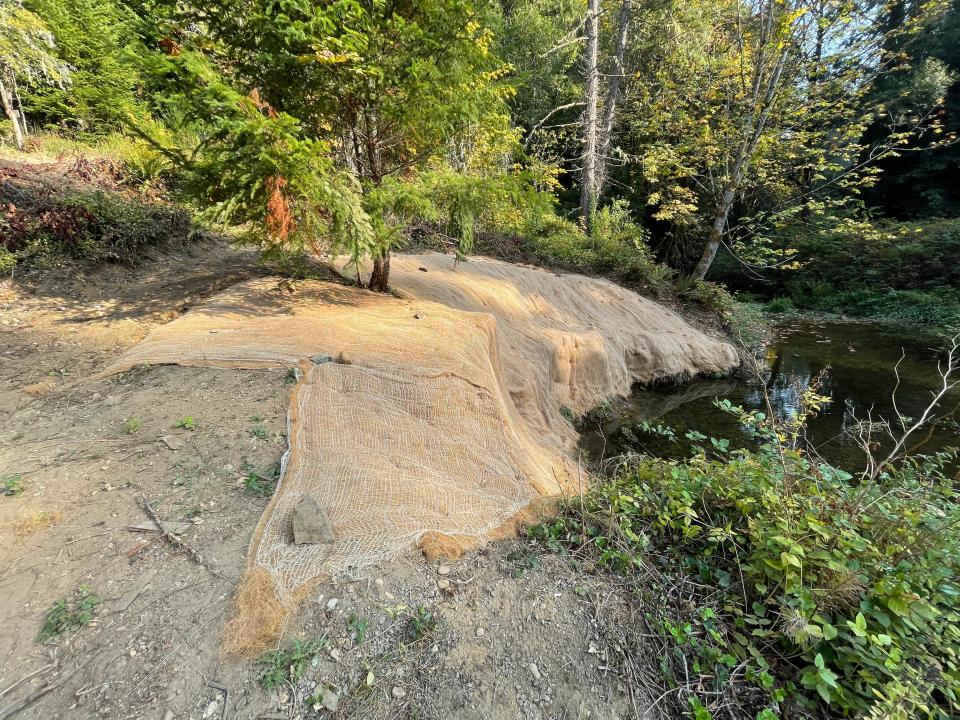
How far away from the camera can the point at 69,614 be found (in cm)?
182

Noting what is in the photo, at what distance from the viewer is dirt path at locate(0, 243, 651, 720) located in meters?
1.64

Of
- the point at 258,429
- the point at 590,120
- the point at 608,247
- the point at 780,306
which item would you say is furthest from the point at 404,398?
the point at 780,306

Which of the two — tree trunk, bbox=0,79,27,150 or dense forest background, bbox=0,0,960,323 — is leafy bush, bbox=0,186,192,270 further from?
tree trunk, bbox=0,79,27,150

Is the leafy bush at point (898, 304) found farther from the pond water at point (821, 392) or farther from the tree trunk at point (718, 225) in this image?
the tree trunk at point (718, 225)

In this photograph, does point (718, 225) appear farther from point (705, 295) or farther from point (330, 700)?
point (330, 700)

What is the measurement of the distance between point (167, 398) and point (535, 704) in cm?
332

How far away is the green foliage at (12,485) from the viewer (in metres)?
2.41

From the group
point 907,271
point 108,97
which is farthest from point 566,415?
point 907,271

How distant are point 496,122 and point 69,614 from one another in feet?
18.5

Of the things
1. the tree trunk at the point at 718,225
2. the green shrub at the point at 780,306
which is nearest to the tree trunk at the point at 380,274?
the tree trunk at the point at 718,225

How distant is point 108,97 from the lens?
378 centimetres

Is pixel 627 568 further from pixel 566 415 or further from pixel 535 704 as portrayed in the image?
pixel 566 415

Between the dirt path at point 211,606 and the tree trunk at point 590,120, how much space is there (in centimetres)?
1268

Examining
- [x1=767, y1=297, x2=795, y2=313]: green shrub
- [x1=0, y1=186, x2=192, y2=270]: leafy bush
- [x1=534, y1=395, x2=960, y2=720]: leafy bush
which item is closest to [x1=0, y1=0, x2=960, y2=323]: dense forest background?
[x1=0, y1=186, x2=192, y2=270]: leafy bush
